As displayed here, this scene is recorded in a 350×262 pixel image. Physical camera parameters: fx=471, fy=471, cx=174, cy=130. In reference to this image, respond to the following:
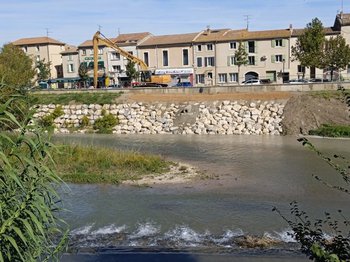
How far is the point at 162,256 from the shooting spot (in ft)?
42.1

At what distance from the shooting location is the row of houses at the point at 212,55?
65438mm

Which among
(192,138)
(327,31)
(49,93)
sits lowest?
(192,138)

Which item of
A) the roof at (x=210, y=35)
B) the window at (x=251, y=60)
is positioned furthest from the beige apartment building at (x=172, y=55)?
the window at (x=251, y=60)

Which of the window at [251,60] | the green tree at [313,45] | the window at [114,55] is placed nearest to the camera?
the green tree at [313,45]

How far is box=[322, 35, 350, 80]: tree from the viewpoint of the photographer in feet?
180

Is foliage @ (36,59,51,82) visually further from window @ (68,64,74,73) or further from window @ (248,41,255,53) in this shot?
window @ (248,41,255,53)


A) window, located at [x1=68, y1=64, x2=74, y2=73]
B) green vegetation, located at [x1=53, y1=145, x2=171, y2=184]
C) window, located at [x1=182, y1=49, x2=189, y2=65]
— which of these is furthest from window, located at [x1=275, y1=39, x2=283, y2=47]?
green vegetation, located at [x1=53, y1=145, x2=171, y2=184]

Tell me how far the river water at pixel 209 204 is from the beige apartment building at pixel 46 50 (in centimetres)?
6471

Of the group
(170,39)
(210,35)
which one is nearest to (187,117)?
(210,35)

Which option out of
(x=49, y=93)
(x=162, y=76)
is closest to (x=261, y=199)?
(x=49, y=93)

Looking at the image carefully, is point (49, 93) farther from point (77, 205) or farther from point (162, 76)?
point (77, 205)

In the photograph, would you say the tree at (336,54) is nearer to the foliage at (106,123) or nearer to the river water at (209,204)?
the foliage at (106,123)

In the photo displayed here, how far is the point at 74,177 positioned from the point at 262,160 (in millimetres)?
11170

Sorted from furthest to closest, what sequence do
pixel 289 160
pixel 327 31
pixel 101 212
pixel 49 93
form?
1. pixel 327 31
2. pixel 49 93
3. pixel 289 160
4. pixel 101 212
